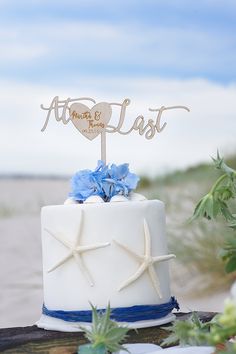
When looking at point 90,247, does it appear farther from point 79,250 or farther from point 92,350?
point 92,350

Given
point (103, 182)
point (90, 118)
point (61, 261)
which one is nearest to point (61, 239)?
point (61, 261)

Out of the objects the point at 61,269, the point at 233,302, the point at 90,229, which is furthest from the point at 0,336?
the point at 233,302

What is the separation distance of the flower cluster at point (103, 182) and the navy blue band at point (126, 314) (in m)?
0.26

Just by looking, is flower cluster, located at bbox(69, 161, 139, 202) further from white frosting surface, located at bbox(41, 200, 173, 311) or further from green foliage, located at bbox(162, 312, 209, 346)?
green foliage, located at bbox(162, 312, 209, 346)

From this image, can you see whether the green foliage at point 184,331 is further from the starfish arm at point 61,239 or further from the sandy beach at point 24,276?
the sandy beach at point 24,276

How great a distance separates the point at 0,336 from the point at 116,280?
0.28m

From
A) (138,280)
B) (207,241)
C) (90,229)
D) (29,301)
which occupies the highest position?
(90,229)

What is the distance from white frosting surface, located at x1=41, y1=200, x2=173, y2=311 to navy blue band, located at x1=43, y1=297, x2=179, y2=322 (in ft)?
0.04

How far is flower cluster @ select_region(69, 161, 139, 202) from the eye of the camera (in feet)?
5.91

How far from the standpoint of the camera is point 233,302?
79 cm

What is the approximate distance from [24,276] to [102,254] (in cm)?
324

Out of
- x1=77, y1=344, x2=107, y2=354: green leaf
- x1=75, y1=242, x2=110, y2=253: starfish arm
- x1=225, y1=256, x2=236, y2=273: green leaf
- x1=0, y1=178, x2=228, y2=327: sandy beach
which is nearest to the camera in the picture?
x1=225, y1=256, x2=236, y2=273: green leaf

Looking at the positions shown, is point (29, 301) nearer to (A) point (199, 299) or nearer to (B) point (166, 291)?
(A) point (199, 299)

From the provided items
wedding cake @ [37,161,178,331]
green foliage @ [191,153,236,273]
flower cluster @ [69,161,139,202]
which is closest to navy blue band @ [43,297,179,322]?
wedding cake @ [37,161,178,331]
